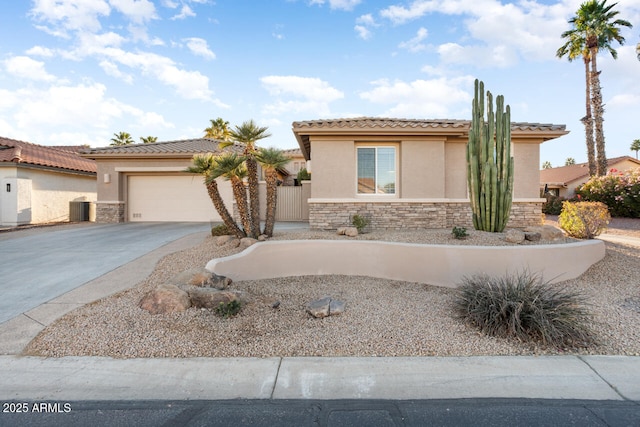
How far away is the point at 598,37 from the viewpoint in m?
21.6

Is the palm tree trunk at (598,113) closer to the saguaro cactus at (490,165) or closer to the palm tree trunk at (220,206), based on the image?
the saguaro cactus at (490,165)

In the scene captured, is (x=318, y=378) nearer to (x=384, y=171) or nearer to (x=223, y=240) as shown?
(x=223, y=240)

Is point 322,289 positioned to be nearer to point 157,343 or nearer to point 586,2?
point 157,343

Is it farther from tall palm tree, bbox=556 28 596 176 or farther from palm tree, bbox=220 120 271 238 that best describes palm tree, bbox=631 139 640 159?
palm tree, bbox=220 120 271 238

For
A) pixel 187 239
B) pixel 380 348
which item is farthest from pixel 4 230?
pixel 380 348

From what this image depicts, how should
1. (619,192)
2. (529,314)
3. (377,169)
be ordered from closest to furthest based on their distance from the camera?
(529,314) → (377,169) → (619,192)

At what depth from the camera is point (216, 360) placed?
13.1 feet

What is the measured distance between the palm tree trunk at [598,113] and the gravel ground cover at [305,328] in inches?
798

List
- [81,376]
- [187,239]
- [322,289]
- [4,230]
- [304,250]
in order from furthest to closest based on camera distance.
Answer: [4,230]
[187,239]
[304,250]
[322,289]
[81,376]

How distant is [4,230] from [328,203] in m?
13.4

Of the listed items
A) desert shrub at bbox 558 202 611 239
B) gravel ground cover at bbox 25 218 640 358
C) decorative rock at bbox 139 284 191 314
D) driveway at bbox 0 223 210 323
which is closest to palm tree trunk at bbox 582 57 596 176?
desert shrub at bbox 558 202 611 239

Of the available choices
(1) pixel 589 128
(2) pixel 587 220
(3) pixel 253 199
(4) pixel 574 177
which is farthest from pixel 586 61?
(3) pixel 253 199

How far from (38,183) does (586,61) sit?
110ft

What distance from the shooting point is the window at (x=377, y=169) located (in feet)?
39.3
